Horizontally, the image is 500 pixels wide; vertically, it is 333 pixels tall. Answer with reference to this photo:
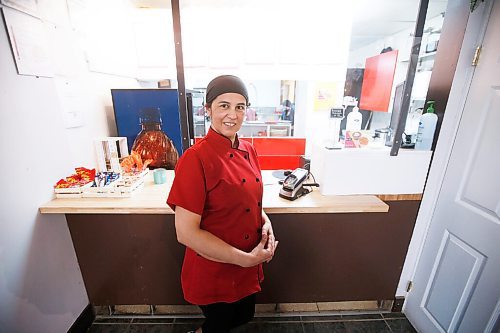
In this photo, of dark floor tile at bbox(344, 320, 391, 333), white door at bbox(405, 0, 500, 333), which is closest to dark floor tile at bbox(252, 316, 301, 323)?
dark floor tile at bbox(344, 320, 391, 333)

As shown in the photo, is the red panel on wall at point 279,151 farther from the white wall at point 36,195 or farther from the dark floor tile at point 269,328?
the white wall at point 36,195

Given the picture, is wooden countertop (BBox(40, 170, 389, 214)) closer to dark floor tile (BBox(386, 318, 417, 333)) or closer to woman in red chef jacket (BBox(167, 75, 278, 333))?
woman in red chef jacket (BBox(167, 75, 278, 333))

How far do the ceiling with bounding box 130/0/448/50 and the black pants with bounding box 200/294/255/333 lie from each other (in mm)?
2110

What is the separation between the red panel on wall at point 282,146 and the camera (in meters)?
2.69

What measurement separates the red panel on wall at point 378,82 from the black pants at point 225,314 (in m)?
2.83

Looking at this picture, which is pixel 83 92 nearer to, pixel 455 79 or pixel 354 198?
pixel 354 198

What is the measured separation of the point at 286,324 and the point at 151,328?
0.87 metres

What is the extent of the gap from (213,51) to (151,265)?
1.72 meters

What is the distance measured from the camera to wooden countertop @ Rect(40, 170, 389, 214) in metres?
1.09

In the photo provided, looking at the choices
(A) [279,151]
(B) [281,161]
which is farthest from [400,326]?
(A) [279,151]

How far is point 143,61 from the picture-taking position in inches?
75.8

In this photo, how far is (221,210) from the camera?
0.84 metres

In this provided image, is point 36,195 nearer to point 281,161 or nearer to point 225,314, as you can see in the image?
point 225,314

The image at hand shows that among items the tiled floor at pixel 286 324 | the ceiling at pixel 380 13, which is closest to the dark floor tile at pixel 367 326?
the tiled floor at pixel 286 324
